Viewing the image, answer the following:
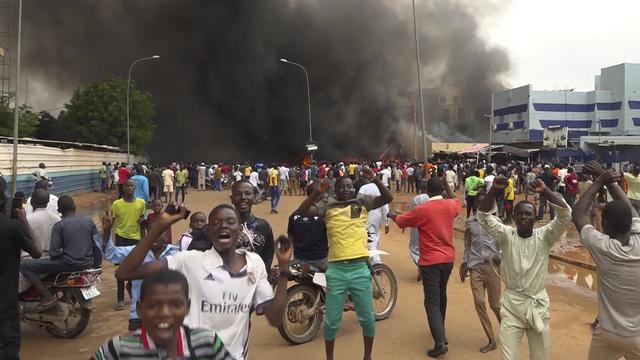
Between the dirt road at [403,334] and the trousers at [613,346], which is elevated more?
the trousers at [613,346]

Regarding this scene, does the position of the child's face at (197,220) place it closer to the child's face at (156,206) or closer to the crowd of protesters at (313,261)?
the crowd of protesters at (313,261)

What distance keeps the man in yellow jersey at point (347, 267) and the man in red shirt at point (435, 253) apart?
43cm

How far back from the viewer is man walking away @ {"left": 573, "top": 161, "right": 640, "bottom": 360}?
2709 mm

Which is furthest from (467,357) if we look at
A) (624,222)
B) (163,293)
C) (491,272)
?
(163,293)

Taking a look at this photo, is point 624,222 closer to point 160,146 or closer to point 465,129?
point 160,146

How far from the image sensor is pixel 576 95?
149 ft

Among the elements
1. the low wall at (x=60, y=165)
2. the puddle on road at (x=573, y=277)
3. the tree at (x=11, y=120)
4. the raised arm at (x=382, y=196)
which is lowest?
the puddle on road at (x=573, y=277)

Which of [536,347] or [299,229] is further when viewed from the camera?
[299,229]

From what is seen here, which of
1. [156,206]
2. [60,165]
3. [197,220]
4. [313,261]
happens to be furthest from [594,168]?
[60,165]

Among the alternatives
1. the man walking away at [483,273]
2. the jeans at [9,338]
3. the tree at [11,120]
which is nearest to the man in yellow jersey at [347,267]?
the man walking away at [483,273]

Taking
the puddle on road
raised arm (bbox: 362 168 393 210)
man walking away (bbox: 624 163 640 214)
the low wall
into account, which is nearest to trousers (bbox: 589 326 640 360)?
raised arm (bbox: 362 168 393 210)

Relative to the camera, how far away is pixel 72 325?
477cm

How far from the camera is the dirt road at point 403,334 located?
4.25m

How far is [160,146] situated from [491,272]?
45591 mm
